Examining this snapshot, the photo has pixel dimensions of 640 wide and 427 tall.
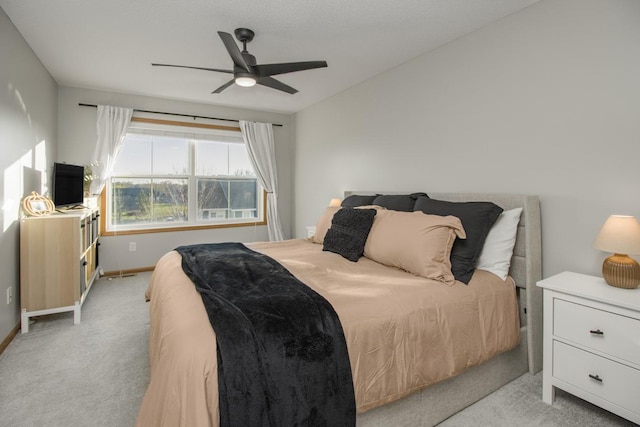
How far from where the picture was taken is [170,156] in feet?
16.0

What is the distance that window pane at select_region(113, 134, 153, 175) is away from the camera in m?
4.59

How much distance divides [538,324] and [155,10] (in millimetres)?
3428

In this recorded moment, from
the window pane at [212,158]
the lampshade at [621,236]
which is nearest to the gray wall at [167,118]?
the window pane at [212,158]

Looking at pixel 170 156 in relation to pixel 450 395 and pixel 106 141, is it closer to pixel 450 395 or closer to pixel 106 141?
pixel 106 141

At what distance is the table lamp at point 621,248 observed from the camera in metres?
1.65

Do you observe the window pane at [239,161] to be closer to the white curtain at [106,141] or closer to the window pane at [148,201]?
the window pane at [148,201]

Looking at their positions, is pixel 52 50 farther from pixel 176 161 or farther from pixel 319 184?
pixel 319 184

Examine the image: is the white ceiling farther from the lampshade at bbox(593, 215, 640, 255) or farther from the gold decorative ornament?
the lampshade at bbox(593, 215, 640, 255)

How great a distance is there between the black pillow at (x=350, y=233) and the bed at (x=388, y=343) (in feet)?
0.31

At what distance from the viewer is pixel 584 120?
204 centimetres

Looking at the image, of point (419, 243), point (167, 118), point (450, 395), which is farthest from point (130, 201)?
point (450, 395)

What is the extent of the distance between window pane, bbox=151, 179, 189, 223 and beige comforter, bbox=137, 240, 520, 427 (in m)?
3.05

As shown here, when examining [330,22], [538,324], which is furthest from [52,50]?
[538,324]

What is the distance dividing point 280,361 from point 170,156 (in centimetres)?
443
